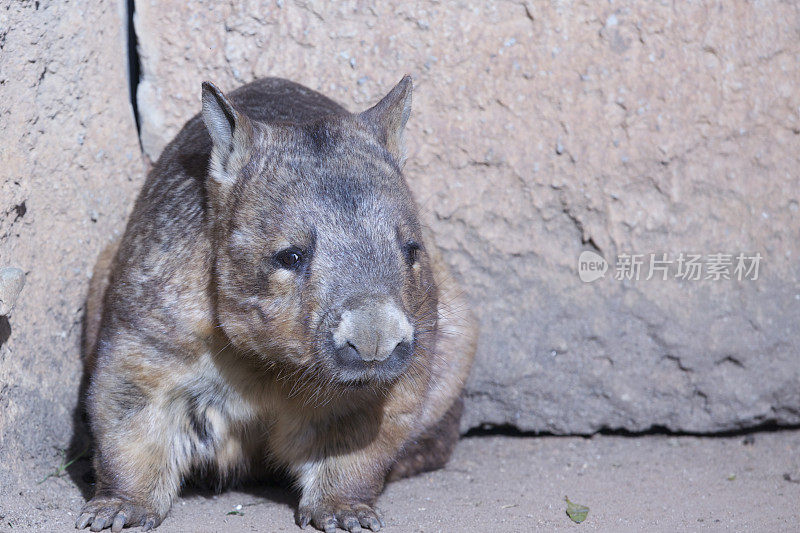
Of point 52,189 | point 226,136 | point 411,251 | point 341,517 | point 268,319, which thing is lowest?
point 341,517

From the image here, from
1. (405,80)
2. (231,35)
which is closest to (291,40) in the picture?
(231,35)

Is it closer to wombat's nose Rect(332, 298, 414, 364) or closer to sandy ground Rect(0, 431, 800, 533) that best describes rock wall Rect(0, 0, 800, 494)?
sandy ground Rect(0, 431, 800, 533)

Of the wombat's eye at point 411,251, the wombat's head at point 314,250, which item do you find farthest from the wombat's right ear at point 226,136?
the wombat's eye at point 411,251

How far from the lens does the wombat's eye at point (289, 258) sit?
3.63m

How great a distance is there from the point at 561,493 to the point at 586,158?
1791 mm

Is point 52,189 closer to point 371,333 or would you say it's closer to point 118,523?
point 118,523

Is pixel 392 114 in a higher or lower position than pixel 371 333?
higher

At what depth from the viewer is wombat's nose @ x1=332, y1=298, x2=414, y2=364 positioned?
11.2ft

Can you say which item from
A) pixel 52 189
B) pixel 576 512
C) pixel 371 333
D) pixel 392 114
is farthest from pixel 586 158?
pixel 52 189

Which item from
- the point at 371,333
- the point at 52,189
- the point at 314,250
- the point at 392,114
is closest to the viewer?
the point at 371,333

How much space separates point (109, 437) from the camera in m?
4.06

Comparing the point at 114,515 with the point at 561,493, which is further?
the point at 561,493

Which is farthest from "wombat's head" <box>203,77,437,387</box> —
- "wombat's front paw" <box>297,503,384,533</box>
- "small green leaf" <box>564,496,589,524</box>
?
"small green leaf" <box>564,496,589,524</box>

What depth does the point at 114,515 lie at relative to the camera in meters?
3.97
